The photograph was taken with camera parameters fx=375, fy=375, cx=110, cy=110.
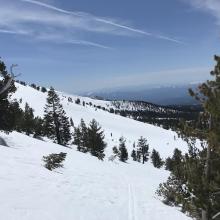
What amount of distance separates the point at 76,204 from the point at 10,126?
2445cm

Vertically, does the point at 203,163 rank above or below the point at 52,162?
above

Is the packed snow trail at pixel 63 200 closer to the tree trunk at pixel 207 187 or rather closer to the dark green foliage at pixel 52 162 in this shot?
the dark green foliage at pixel 52 162

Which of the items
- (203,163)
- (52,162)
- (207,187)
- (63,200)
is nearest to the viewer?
(207,187)

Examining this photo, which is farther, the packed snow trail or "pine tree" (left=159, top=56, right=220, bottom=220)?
the packed snow trail

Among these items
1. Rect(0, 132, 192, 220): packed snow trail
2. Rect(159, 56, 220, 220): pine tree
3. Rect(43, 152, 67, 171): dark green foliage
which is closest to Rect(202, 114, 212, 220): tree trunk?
Rect(159, 56, 220, 220): pine tree

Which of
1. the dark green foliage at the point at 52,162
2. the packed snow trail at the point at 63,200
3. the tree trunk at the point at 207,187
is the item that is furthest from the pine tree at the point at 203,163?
the dark green foliage at the point at 52,162

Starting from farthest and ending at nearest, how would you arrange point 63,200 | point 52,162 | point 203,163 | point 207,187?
point 52,162
point 63,200
point 203,163
point 207,187

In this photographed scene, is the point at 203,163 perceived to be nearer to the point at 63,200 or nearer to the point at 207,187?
the point at 207,187

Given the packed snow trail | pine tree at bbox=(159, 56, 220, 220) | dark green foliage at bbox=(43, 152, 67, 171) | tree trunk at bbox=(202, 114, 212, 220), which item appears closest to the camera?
pine tree at bbox=(159, 56, 220, 220)

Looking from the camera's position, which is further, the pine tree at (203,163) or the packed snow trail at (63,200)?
the packed snow trail at (63,200)

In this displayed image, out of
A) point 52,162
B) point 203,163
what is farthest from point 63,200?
point 52,162

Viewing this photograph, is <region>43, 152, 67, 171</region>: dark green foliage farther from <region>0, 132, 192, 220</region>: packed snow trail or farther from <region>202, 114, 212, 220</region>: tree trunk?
<region>202, 114, 212, 220</region>: tree trunk

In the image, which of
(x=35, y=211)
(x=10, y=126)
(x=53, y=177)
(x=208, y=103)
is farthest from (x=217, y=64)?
(x=10, y=126)

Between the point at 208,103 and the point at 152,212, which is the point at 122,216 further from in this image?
the point at 208,103
